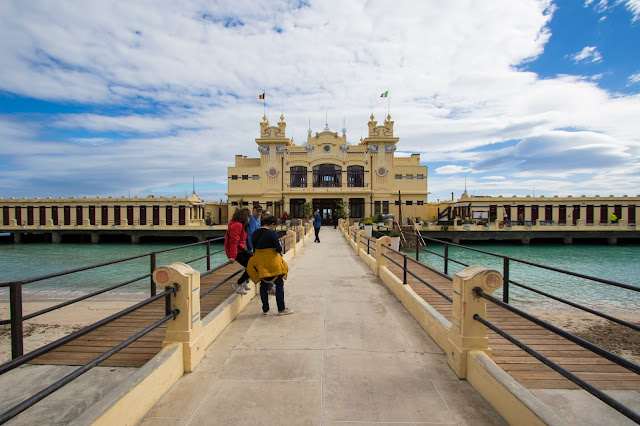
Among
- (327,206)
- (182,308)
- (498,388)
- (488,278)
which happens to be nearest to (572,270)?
(488,278)

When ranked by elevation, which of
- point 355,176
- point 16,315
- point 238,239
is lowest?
point 16,315

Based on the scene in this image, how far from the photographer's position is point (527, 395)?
9.36 feet

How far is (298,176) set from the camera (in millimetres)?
39031

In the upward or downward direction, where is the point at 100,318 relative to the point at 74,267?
upward

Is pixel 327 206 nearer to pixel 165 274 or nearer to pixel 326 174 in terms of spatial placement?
pixel 326 174

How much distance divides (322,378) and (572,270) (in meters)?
23.5

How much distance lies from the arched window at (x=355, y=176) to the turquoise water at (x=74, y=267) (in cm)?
1636

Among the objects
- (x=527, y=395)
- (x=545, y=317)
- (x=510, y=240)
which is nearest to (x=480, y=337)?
(x=527, y=395)

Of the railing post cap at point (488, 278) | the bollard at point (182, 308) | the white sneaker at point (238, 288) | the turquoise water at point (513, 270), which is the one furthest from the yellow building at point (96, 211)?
the railing post cap at point (488, 278)

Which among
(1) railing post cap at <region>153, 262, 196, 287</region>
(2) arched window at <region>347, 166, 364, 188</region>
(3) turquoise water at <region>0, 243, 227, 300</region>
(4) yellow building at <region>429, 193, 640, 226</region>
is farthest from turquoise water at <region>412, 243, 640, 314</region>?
(3) turquoise water at <region>0, 243, 227, 300</region>

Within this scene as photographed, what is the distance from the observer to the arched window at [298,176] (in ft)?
127

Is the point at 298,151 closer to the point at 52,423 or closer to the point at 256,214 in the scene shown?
the point at 256,214

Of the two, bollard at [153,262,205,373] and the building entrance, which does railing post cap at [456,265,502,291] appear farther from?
the building entrance

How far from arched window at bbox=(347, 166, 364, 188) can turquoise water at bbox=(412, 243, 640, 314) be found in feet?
36.4
